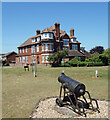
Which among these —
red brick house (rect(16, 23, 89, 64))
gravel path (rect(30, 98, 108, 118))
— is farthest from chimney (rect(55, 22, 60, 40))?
gravel path (rect(30, 98, 108, 118))

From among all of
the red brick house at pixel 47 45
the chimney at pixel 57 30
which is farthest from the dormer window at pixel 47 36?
the chimney at pixel 57 30

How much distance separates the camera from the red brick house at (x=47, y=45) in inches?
1570

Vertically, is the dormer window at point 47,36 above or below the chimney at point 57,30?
below

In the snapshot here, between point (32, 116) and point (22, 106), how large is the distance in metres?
1.38

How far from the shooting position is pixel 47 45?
39.9m

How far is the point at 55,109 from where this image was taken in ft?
18.8

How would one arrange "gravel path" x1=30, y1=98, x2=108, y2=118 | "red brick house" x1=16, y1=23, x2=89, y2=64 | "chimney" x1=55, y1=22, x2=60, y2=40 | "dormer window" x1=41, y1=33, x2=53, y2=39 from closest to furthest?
"gravel path" x1=30, y1=98, x2=108, y2=118 < "dormer window" x1=41, y1=33, x2=53, y2=39 < "red brick house" x1=16, y1=23, x2=89, y2=64 < "chimney" x1=55, y1=22, x2=60, y2=40

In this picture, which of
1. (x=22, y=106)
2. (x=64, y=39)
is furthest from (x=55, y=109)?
(x=64, y=39)

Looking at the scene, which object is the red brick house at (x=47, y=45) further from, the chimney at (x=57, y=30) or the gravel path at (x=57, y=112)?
the gravel path at (x=57, y=112)

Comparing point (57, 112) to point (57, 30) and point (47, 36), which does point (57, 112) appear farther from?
point (57, 30)

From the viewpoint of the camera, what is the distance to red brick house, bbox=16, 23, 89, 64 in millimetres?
39875

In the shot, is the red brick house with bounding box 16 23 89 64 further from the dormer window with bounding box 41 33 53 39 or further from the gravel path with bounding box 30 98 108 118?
the gravel path with bounding box 30 98 108 118

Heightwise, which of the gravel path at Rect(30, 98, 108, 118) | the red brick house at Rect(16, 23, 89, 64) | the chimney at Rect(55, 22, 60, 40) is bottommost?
the gravel path at Rect(30, 98, 108, 118)

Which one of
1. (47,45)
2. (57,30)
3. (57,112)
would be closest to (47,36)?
(47,45)
